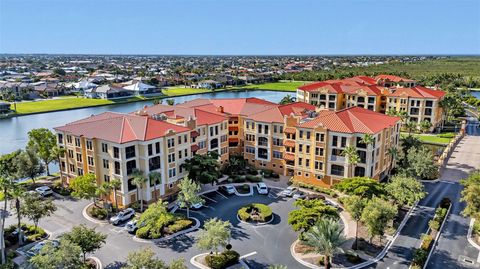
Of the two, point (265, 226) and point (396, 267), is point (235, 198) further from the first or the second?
point (396, 267)

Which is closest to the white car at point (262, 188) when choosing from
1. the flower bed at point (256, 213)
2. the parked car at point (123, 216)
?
the flower bed at point (256, 213)

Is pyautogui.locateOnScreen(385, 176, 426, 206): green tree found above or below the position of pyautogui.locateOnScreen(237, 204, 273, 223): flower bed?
above

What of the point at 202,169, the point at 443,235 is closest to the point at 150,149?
the point at 202,169

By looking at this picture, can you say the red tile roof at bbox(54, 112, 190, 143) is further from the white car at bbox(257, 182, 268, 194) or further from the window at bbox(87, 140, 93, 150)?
the white car at bbox(257, 182, 268, 194)

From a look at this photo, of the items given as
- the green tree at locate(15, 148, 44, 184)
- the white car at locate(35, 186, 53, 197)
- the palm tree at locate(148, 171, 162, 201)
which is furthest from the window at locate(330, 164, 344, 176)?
the green tree at locate(15, 148, 44, 184)

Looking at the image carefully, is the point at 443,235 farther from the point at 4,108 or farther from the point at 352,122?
the point at 4,108

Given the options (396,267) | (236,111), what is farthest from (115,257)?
(236,111)

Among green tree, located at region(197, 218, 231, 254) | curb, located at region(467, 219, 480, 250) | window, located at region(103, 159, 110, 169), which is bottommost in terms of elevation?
curb, located at region(467, 219, 480, 250)
